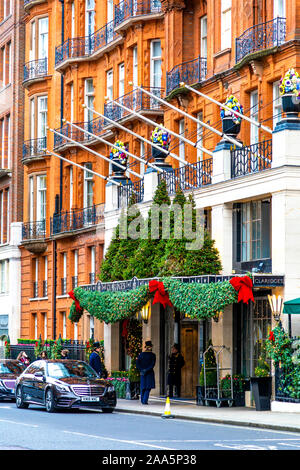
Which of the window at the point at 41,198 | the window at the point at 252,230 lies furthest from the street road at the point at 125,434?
the window at the point at 41,198

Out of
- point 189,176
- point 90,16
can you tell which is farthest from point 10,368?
point 90,16

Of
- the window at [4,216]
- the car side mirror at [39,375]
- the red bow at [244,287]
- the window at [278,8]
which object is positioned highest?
the window at [278,8]

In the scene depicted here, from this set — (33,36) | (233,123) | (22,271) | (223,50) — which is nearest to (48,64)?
(33,36)

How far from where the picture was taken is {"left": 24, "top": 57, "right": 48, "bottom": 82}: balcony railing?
58.4m

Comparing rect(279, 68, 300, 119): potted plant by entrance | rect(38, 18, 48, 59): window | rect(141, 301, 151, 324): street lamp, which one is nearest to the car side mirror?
rect(141, 301, 151, 324): street lamp

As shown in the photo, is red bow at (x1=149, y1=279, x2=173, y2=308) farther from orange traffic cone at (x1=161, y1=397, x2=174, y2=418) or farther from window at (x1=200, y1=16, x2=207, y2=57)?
window at (x1=200, y1=16, x2=207, y2=57)

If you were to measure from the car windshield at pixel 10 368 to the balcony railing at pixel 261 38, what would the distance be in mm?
12312

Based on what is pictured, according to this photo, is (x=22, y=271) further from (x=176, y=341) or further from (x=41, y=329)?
(x=176, y=341)

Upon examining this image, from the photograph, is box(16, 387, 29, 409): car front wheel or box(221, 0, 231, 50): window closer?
box(16, 387, 29, 409): car front wheel

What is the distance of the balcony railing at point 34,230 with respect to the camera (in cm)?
5773

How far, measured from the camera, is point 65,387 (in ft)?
98.3

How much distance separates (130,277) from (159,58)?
13.4 metres

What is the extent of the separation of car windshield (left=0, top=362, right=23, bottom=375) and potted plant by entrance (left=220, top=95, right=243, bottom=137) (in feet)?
35.0

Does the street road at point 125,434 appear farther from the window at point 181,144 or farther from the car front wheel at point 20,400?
the window at point 181,144
